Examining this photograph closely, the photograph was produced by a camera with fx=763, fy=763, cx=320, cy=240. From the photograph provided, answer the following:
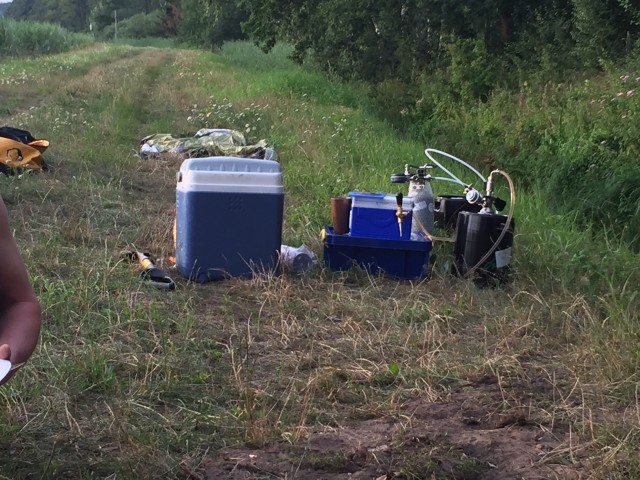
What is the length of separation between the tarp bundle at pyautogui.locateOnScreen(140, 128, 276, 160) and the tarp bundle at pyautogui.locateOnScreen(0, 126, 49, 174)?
1.55 m

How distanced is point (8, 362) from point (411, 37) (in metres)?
13.1

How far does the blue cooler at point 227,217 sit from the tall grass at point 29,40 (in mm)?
24047

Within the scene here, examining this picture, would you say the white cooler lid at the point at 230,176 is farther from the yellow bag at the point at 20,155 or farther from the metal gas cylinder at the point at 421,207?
the yellow bag at the point at 20,155

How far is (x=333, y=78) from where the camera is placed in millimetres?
15312

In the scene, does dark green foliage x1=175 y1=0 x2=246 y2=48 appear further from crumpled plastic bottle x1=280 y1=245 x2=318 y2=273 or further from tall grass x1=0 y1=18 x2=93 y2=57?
crumpled plastic bottle x1=280 y1=245 x2=318 y2=273

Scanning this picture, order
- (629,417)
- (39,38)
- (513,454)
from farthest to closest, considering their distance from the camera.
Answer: (39,38) < (629,417) < (513,454)

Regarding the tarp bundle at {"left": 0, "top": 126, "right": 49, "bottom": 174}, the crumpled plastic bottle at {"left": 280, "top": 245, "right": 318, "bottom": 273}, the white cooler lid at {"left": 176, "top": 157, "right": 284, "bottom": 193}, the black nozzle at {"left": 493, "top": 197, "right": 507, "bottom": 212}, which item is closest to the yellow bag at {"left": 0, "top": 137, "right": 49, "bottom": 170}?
the tarp bundle at {"left": 0, "top": 126, "right": 49, "bottom": 174}

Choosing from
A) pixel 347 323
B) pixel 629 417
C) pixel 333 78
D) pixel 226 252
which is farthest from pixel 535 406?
pixel 333 78

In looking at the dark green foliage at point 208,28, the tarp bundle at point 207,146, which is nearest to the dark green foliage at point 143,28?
the dark green foliage at point 208,28

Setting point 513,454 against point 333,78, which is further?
point 333,78

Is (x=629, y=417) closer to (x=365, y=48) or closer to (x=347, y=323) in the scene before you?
(x=347, y=323)

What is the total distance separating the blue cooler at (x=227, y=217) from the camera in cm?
431

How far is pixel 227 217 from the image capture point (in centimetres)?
434

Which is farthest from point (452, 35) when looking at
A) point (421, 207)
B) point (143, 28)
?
point (143, 28)
